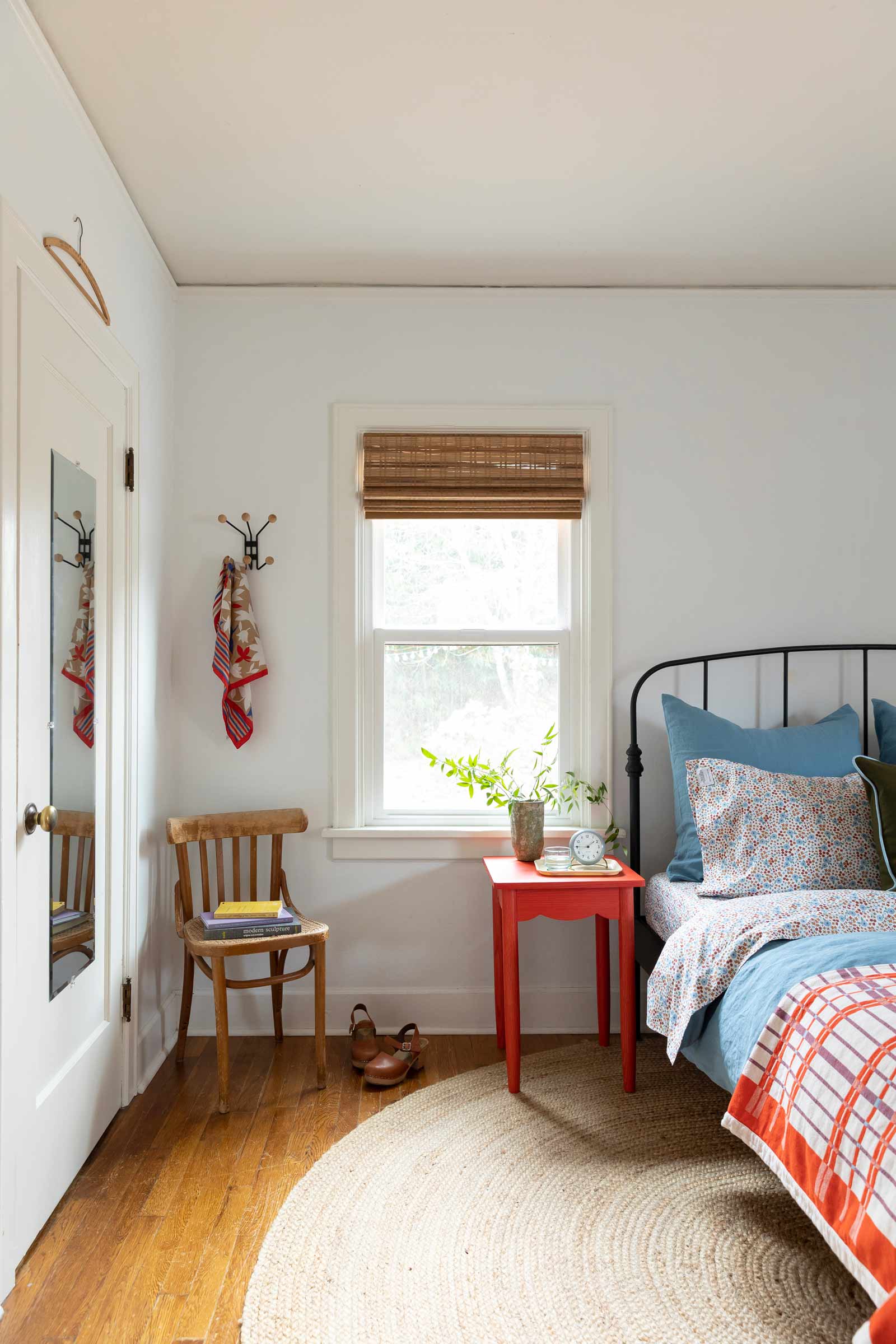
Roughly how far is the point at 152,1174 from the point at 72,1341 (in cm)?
55

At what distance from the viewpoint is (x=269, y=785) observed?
3.06m

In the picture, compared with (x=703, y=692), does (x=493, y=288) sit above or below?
above

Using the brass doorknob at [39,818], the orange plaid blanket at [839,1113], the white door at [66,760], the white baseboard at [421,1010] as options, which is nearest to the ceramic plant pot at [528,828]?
the white baseboard at [421,1010]

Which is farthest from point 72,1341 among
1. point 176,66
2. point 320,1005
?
point 176,66

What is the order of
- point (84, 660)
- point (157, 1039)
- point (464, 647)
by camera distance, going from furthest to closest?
1. point (464, 647)
2. point (157, 1039)
3. point (84, 660)

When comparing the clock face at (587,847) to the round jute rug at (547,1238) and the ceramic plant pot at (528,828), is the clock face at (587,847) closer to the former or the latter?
the ceramic plant pot at (528,828)

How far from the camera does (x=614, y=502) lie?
3.08m

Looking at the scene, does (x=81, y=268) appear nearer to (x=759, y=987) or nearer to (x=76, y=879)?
(x=76, y=879)

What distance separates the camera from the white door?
6.05 feet

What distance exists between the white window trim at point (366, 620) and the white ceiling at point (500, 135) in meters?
0.47

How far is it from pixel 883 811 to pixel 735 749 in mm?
461

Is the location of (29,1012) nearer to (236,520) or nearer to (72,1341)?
(72,1341)

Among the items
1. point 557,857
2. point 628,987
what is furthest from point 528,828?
point 628,987

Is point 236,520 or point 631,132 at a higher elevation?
point 631,132
